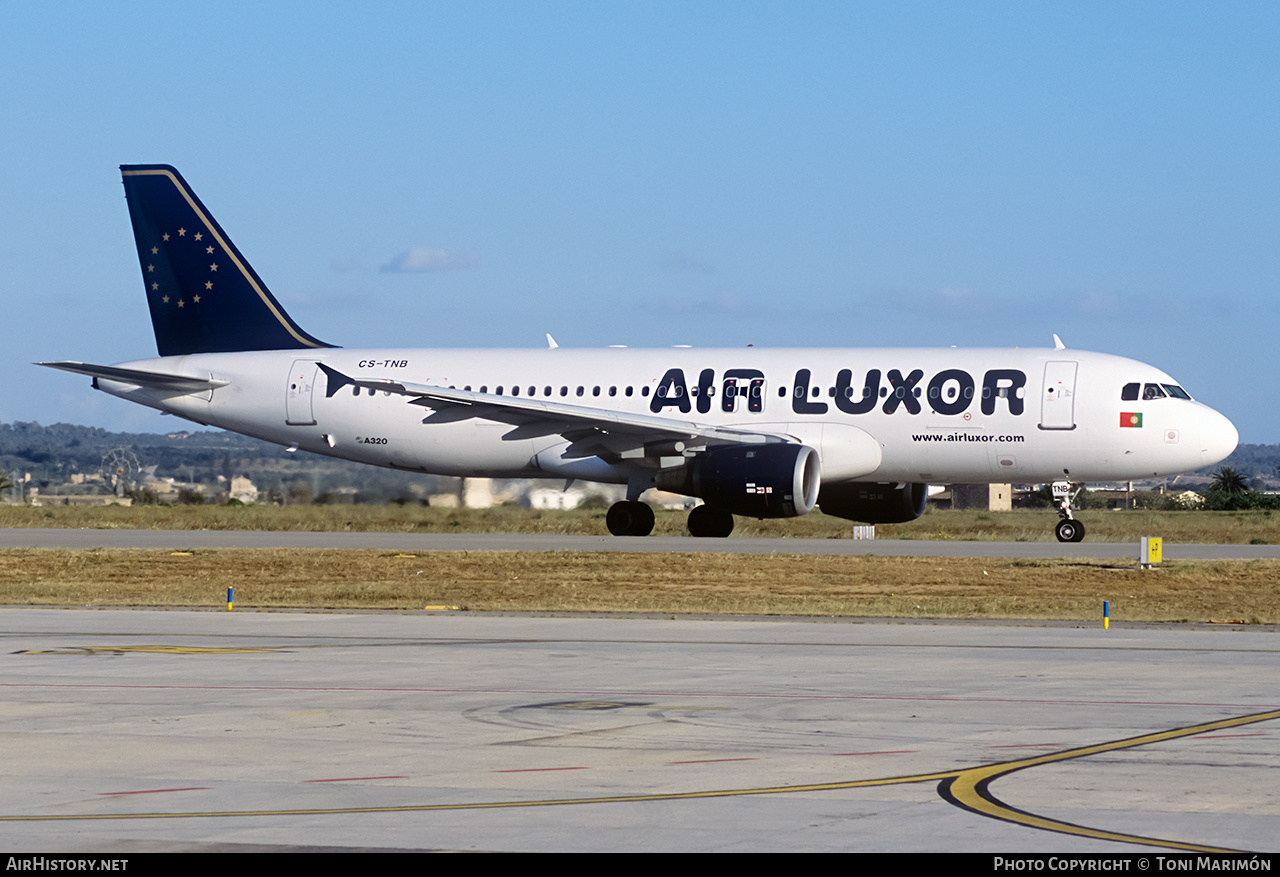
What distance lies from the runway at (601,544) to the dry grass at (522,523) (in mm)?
2503

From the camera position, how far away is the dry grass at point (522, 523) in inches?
1713

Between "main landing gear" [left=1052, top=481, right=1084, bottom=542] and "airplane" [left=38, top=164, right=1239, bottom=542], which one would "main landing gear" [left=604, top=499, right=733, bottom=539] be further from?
"main landing gear" [left=1052, top=481, right=1084, bottom=542]

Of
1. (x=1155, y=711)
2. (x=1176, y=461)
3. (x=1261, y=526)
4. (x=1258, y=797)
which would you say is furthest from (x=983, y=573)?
(x=1261, y=526)

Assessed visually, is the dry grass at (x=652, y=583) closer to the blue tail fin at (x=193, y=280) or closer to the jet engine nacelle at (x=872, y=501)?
the jet engine nacelle at (x=872, y=501)

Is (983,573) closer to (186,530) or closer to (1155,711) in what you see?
(1155,711)

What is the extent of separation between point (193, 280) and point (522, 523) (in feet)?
34.1

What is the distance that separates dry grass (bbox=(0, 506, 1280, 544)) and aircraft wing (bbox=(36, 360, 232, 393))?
196 inches

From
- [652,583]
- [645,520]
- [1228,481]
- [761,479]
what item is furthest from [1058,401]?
[1228,481]

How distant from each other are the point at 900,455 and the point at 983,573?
8.37 meters

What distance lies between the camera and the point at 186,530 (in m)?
43.9

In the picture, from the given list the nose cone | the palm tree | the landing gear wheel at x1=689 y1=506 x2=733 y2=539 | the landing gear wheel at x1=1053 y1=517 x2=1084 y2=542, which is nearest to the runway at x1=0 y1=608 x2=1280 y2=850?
the nose cone

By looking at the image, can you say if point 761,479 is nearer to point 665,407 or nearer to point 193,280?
point 665,407

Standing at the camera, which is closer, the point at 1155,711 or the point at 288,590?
the point at 1155,711

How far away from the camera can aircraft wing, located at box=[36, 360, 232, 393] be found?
40438 mm
